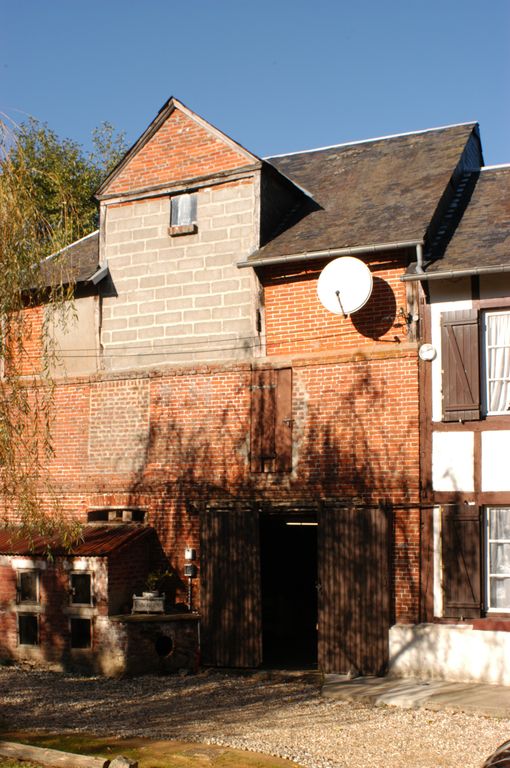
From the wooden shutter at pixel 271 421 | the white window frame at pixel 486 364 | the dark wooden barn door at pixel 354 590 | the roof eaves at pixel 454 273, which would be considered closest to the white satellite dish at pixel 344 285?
the roof eaves at pixel 454 273

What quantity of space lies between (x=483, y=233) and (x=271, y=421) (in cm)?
429

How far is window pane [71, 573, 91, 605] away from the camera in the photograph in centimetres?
1448

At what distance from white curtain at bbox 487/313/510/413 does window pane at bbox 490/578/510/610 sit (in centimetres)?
236

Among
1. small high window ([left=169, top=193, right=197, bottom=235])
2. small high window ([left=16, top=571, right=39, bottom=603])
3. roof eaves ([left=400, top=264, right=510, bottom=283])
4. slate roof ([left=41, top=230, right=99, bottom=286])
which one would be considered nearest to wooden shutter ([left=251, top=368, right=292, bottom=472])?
roof eaves ([left=400, top=264, right=510, bottom=283])

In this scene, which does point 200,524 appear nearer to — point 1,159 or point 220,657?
point 220,657

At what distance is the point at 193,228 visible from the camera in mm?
15547

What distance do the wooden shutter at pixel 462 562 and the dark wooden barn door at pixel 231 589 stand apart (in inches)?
116

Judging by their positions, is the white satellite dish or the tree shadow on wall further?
the tree shadow on wall

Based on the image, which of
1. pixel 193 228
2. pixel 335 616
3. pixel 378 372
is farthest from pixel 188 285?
pixel 335 616

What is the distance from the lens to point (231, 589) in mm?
14414

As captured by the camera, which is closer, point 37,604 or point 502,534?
point 502,534

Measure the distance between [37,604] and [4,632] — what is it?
0.82m

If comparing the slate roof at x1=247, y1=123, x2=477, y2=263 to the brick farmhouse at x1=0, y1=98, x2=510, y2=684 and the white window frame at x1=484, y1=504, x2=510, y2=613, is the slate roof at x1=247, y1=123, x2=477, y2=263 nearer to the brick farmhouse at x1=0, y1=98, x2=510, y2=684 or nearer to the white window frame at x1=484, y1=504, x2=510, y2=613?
the brick farmhouse at x1=0, y1=98, x2=510, y2=684

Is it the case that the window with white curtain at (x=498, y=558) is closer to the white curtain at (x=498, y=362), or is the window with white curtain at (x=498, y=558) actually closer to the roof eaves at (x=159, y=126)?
the white curtain at (x=498, y=362)
